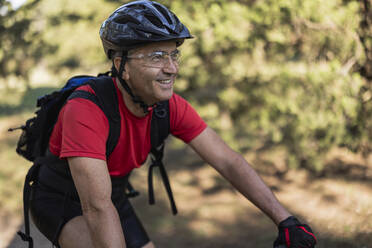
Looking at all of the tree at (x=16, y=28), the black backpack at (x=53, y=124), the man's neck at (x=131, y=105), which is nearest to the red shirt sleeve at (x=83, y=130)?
the black backpack at (x=53, y=124)

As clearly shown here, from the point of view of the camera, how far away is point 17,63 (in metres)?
9.98

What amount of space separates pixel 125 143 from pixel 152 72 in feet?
1.59

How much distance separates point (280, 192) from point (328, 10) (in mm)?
4567

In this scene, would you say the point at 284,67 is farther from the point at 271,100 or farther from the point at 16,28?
the point at 16,28

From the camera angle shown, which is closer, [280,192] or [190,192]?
[280,192]

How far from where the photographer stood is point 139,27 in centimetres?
252

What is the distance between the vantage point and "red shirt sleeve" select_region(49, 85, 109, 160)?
2.27 metres

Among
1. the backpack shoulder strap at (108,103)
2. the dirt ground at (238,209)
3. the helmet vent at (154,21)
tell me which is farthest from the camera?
the dirt ground at (238,209)

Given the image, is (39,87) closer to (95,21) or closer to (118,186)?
(95,21)

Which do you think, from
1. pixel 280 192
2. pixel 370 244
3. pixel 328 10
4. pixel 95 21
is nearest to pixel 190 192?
pixel 280 192

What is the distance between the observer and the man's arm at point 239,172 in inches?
102

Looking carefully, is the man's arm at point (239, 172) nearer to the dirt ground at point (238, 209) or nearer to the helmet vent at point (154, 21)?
the helmet vent at point (154, 21)

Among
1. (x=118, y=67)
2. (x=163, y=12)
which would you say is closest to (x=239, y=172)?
(x=118, y=67)

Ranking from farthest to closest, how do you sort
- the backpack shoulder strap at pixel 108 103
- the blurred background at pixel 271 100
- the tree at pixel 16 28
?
the tree at pixel 16 28 < the blurred background at pixel 271 100 < the backpack shoulder strap at pixel 108 103
